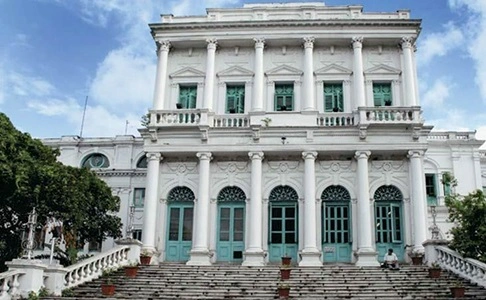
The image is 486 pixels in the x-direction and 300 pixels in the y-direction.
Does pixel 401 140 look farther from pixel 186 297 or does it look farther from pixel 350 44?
pixel 186 297

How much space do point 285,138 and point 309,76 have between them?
118 inches

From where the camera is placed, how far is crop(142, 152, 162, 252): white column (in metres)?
20.3

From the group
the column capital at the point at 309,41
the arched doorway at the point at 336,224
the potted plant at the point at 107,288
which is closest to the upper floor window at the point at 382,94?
the column capital at the point at 309,41

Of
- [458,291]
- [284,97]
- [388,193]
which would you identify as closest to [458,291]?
[458,291]

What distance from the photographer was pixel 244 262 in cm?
1947

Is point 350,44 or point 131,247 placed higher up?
point 350,44

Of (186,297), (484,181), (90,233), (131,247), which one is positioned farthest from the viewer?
(484,181)

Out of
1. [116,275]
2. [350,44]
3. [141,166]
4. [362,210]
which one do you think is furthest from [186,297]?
[141,166]

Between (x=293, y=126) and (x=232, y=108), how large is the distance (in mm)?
3107

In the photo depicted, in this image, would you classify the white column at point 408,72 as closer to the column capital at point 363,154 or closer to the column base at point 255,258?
the column capital at point 363,154

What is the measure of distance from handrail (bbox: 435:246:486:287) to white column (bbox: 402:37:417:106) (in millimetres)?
6598

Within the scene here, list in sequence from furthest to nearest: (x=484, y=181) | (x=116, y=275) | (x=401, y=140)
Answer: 1. (x=484, y=181)
2. (x=401, y=140)
3. (x=116, y=275)

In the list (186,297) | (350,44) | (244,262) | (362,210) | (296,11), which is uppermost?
(296,11)

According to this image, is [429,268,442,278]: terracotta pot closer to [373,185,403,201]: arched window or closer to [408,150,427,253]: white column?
[408,150,427,253]: white column
